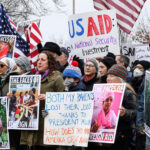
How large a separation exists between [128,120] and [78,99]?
710 mm

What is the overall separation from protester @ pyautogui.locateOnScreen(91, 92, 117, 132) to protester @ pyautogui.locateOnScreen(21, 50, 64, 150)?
72 cm

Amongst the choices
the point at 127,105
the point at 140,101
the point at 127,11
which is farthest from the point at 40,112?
the point at 127,11

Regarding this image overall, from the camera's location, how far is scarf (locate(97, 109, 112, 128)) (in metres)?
5.22

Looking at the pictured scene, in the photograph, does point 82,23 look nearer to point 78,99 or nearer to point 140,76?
point 140,76

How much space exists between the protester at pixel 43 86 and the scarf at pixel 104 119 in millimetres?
727

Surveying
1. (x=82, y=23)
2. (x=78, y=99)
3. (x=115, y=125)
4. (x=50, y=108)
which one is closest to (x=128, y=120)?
(x=115, y=125)

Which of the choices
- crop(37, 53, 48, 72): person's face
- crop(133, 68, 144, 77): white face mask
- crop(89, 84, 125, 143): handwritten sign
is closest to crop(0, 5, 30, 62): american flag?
crop(133, 68, 144, 77): white face mask

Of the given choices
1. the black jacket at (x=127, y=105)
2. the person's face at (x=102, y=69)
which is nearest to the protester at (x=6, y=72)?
the person's face at (x=102, y=69)

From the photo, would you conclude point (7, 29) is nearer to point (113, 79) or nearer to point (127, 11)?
point (127, 11)

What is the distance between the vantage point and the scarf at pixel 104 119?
5219mm

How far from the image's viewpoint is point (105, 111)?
5.28 m

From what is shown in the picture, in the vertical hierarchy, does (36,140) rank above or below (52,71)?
below

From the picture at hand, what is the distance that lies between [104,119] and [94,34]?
10.3 feet

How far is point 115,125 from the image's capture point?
203 inches
